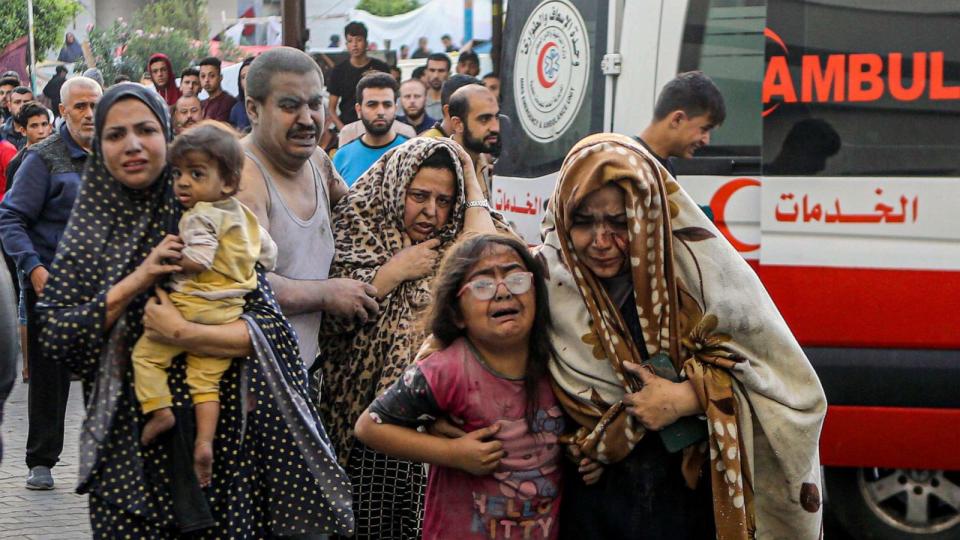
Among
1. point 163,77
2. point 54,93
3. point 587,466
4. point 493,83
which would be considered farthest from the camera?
point 54,93

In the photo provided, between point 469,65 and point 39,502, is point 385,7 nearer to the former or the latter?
point 469,65

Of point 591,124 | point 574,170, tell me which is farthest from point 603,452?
point 591,124

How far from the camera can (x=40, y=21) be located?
114 feet

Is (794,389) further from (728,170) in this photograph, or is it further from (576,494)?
(728,170)

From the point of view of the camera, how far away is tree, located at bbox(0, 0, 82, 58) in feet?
103

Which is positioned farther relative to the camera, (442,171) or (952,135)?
(952,135)

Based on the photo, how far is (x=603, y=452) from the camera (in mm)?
3098

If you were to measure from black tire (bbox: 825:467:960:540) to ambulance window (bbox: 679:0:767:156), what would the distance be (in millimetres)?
1322

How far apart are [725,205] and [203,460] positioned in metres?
2.61

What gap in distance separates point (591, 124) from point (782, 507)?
305 cm

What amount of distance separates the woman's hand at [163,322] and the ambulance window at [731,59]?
264 centimetres

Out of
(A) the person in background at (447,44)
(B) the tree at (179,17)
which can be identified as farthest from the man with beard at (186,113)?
(B) the tree at (179,17)

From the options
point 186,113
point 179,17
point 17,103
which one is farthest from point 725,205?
point 179,17

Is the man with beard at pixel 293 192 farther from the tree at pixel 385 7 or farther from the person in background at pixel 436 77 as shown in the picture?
the tree at pixel 385 7
